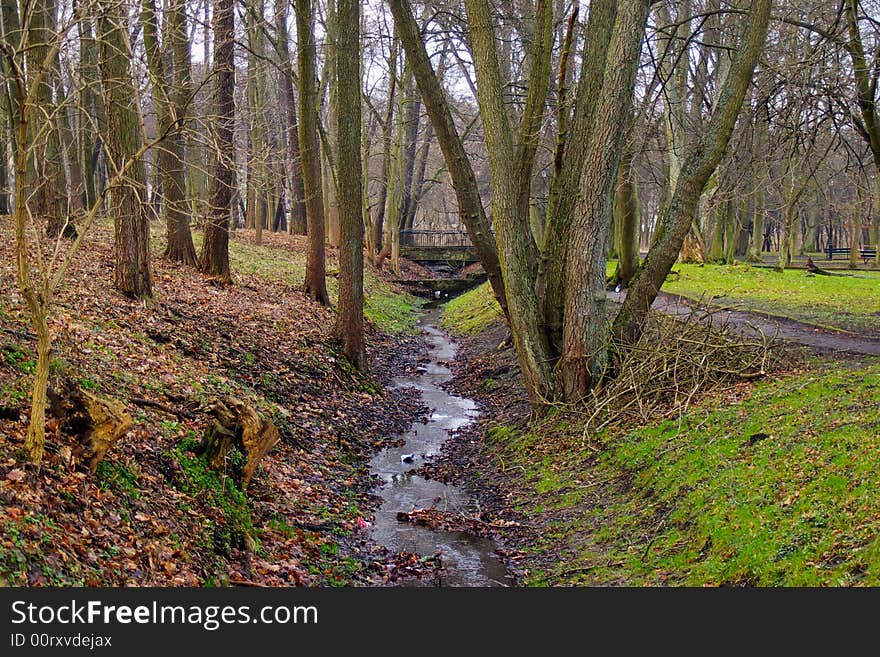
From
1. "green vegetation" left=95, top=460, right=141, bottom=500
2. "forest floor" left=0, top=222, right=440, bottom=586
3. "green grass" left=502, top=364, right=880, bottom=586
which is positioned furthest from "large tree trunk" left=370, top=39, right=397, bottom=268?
"green vegetation" left=95, top=460, right=141, bottom=500

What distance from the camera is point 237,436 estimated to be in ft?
25.9

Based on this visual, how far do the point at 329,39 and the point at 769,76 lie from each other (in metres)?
14.3

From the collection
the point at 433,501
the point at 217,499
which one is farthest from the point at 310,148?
the point at 217,499

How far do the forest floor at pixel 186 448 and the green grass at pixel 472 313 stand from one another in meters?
5.74

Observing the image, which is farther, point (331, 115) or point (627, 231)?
point (331, 115)

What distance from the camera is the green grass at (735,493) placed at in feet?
18.4

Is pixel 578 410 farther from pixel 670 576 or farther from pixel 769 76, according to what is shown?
pixel 769 76

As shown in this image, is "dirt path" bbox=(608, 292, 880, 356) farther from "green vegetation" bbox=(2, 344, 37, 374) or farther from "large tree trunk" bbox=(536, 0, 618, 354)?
"green vegetation" bbox=(2, 344, 37, 374)

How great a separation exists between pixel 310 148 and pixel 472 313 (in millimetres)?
8766

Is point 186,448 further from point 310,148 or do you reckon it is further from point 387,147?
point 387,147

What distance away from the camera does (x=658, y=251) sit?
10.7 m

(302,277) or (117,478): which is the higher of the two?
(302,277)

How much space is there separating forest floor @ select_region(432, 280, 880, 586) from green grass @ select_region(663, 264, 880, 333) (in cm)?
317

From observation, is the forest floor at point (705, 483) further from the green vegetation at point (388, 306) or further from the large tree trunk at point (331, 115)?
the green vegetation at point (388, 306)
